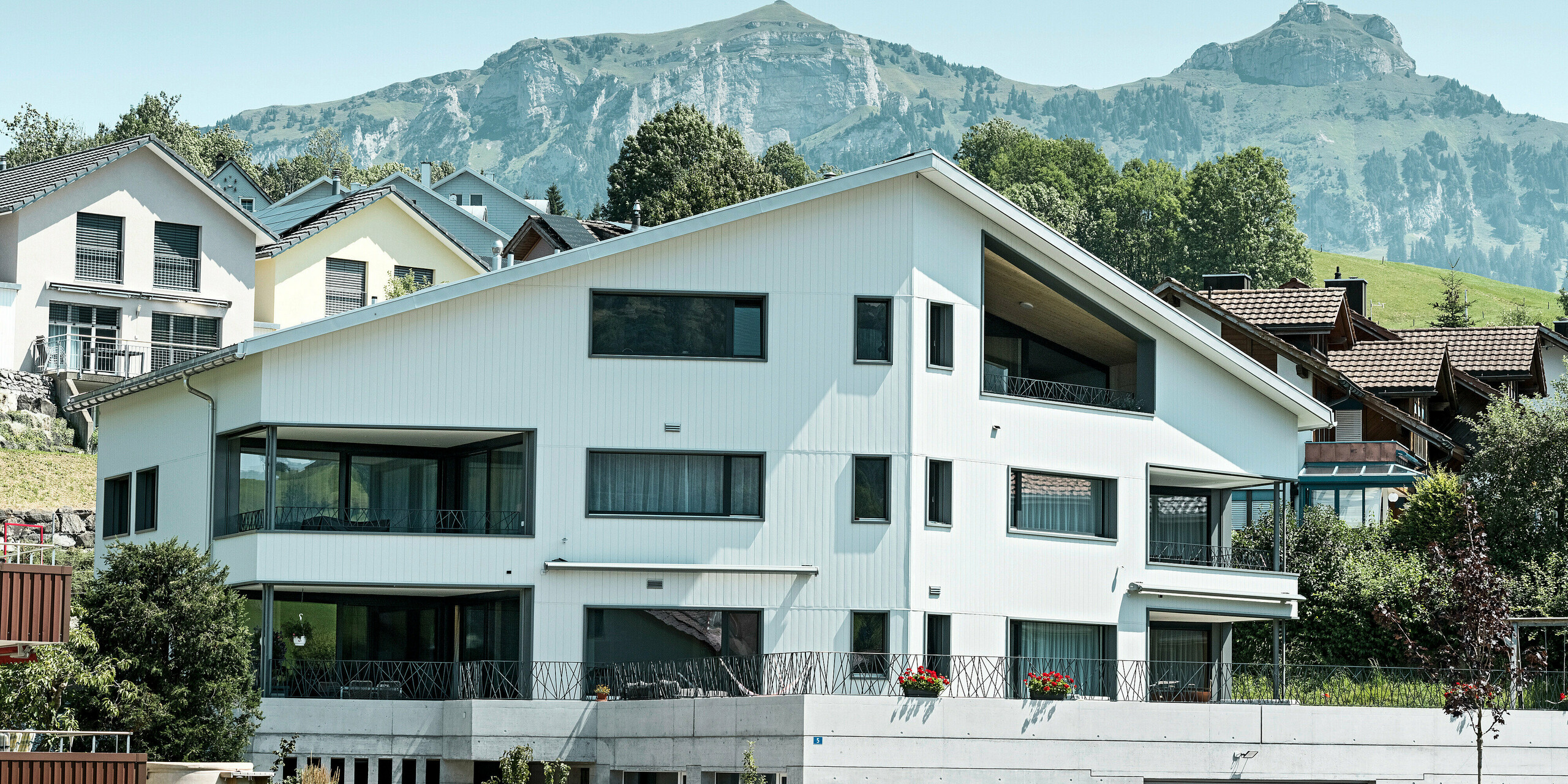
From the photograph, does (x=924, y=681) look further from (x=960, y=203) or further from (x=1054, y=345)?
(x=1054, y=345)

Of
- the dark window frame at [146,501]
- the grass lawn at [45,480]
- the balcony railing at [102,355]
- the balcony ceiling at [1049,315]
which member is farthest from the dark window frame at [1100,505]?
the balcony railing at [102,355]

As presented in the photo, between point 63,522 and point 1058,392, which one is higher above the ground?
point 1058,392

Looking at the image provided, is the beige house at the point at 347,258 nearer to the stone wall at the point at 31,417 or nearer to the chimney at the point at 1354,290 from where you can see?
the stone wall at the point at 31,417

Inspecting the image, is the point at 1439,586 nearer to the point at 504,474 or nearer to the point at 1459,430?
the point at 504,474

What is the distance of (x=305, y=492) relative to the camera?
36.2 meters

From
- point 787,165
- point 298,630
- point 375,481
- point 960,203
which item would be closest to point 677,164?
point 787,165

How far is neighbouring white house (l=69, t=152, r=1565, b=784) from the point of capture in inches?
1287

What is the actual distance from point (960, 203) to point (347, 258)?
126 feet

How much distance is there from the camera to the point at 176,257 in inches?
2473

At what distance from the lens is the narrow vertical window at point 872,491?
113 feet

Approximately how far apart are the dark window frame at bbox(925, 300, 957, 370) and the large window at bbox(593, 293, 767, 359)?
3.29 m

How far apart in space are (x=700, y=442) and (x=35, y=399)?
107 ft

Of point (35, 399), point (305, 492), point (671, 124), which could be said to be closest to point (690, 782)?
point (305, 492)

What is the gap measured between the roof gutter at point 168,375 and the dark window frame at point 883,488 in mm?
11534
